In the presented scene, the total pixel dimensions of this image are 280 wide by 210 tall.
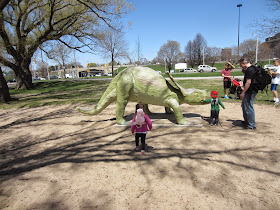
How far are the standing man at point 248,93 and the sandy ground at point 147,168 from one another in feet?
1.08

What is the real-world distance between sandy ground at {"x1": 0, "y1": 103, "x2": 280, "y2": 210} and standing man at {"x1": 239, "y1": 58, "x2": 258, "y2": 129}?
329 mm

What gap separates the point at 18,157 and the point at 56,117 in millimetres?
3402

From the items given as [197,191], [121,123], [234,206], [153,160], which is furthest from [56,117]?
[234,206]

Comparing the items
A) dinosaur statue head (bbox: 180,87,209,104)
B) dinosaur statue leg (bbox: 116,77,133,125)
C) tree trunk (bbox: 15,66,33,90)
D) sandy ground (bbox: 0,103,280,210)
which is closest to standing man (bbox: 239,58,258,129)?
sandy ground (bbox: 0,103,280,210)

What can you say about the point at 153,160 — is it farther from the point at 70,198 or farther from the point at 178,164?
the point at 70,198

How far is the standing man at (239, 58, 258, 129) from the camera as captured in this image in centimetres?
464

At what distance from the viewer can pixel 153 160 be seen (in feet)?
11.7

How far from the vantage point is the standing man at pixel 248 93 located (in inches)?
183

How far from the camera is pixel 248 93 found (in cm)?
484

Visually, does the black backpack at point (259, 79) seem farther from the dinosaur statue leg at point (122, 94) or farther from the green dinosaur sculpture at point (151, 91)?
the dinosaur statue leg at point (122, 94)

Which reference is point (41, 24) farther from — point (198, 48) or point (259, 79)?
point (198, 48)

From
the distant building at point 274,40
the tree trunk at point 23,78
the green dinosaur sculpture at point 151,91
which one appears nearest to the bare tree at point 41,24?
the tree trunk at point 23,78

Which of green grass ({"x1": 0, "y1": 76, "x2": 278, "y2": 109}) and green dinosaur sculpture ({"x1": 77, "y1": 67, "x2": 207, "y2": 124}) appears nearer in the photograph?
green dinosaur sculpture ({"x1": 77, "y1": 67, "x2": 207, "y2": 124})

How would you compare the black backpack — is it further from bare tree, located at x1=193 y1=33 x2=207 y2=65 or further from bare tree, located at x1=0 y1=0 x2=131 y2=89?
bare tree, located at x1=193 y1=33 x2=207 y2=65
